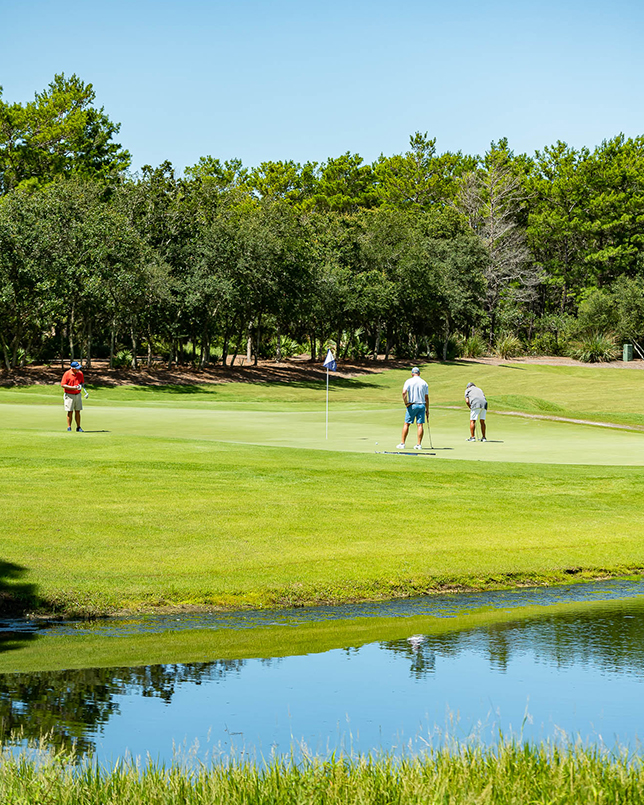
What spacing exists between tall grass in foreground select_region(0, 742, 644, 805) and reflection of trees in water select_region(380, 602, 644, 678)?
3.00m

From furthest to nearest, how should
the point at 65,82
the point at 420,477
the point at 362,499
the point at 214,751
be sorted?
the point at 65,82
the point at 420,477
the point at 362,499
the point at 214,751

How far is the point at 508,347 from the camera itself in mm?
82312

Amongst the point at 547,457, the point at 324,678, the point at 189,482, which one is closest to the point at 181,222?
the point at 547,457

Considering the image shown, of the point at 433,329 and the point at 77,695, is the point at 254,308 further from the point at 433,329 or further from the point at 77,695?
the point at 77,695

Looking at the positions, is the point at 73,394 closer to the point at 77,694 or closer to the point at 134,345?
the point at 77,694

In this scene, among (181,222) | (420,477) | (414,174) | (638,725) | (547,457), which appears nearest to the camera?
(638,725)

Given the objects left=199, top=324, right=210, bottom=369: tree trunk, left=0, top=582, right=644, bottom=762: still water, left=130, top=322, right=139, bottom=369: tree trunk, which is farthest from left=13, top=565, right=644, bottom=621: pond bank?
left=199, top=324, right=210, bottom=369: tree trunk

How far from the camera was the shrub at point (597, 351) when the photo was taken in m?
79.3

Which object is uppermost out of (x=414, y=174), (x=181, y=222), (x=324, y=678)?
(x=414, y=174)

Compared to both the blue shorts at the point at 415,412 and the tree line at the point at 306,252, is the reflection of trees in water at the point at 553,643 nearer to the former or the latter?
the blue shorts at the point at 415,412

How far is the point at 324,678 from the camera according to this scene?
812cm

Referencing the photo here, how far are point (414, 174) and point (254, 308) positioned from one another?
51180 mm

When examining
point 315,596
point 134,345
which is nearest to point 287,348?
point 134,345

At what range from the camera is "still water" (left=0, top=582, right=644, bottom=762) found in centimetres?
650
